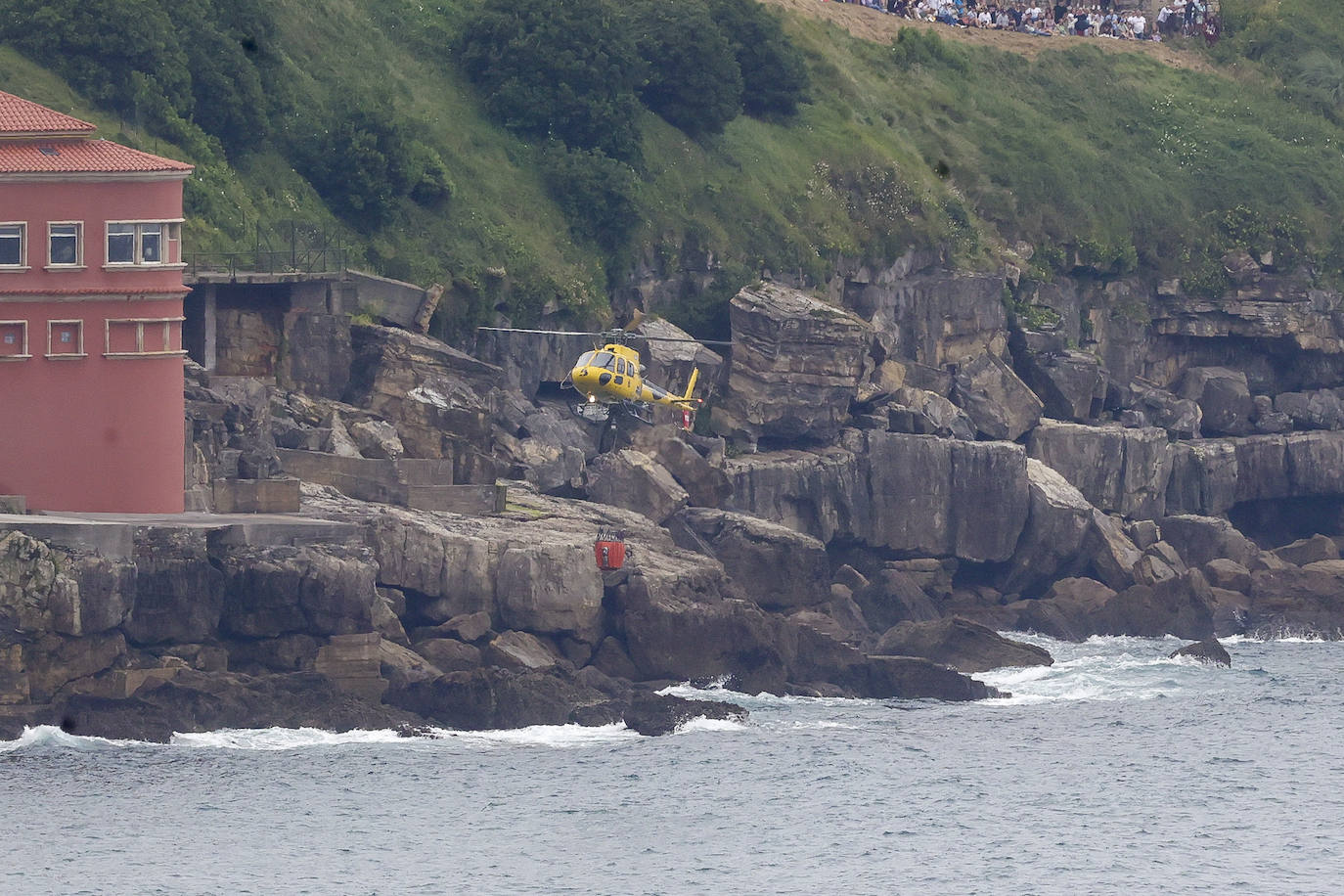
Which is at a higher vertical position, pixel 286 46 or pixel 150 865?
pixel 286 46

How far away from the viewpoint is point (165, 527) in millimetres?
97625

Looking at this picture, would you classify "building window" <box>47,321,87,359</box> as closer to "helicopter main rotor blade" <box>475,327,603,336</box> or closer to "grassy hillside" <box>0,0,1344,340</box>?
"grassy hillside" <box>0,0,1344,340</box>

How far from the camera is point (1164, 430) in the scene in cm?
13325

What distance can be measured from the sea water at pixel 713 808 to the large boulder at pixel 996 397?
21.6 meters

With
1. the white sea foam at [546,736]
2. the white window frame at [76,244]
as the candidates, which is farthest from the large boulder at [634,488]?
the white window frame at [76,244]

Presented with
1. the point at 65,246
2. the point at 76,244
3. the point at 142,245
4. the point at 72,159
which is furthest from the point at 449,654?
the point at 72,159

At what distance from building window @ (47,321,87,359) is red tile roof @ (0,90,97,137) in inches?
202

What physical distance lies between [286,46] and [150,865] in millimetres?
43257

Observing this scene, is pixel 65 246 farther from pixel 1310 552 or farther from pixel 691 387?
pixel 1310 552

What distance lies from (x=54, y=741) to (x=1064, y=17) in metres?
74.3

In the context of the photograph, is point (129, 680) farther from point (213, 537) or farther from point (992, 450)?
point (992, 450)

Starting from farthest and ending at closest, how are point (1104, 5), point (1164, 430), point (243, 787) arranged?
point (1104, 5) → point (1164, 430) → point (243, 787)

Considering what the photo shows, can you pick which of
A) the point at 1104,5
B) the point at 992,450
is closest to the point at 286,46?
the point at 992,450

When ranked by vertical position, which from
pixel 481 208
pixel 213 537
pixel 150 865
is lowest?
pixel 150 865
